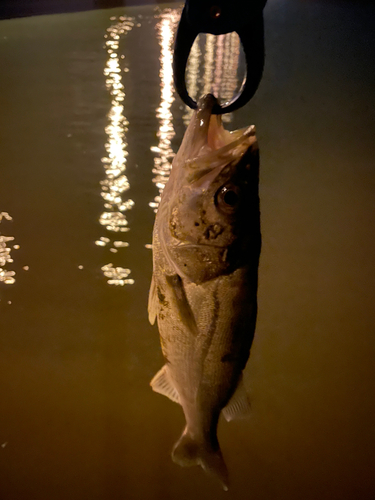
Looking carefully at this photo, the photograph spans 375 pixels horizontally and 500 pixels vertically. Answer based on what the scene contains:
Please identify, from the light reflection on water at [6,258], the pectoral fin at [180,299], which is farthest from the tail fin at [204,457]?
the light reflection on water at [6,258]

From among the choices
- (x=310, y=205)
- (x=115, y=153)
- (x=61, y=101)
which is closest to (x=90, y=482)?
(x=115, y=153)

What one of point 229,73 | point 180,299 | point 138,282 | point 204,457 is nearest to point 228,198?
point 180,299

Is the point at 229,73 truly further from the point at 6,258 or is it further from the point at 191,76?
the point at 6,258

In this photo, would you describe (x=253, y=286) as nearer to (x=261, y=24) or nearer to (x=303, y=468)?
(x=261, y=24)

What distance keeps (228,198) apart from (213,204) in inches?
1.1

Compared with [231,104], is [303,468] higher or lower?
lower

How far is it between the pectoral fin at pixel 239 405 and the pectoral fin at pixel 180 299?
0.22 meters

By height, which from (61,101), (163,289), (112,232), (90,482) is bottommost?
(90,482)

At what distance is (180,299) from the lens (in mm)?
667

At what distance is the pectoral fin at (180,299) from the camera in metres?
0.66

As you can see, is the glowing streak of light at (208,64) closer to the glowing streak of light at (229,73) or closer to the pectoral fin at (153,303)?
the glowing streak of light at (229,73)

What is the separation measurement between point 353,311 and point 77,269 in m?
1.15

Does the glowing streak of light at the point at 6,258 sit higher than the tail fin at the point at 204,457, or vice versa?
the glowing streak of light at the point at 6,258

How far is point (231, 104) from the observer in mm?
460
